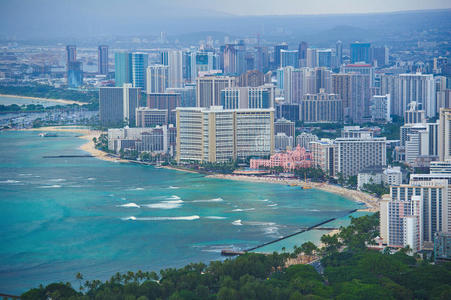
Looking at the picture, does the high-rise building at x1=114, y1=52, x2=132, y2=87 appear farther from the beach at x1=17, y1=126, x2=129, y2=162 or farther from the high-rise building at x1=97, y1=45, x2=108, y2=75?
the beach at x1=17, y1=126, x2=129, y2=162

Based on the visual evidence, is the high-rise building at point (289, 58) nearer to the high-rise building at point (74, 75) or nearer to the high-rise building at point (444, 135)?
the high-rise building at point (74, 75)

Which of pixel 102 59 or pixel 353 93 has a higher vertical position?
pixel 102 59

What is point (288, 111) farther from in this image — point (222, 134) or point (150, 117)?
point (222, 134)

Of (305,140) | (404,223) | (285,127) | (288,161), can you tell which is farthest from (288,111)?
(404,223)

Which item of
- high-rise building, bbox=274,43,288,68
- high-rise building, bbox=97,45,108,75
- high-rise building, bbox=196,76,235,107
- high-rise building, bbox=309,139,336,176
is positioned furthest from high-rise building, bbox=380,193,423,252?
high-rise building, bbox=97,45,108,75

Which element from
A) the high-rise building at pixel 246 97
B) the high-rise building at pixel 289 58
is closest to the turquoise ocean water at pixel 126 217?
the high-rise building at pixel 246 97

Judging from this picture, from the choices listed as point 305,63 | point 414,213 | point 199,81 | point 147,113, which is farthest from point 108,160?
point 305,63

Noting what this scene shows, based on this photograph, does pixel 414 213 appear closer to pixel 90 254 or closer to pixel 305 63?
pixel 90 254
